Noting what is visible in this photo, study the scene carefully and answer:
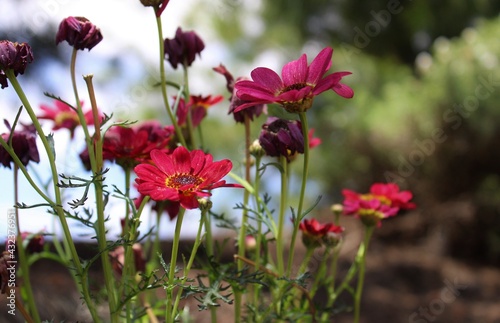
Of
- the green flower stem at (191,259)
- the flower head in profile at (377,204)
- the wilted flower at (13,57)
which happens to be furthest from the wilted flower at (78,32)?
the flower head in profile at (377,204)

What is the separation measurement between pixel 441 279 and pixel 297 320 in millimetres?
1574

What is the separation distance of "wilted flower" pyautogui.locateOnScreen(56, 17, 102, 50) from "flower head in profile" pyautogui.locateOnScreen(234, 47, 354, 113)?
11cm

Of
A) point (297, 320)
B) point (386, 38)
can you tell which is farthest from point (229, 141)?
point (297, 320)

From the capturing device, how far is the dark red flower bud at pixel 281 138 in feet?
1.25

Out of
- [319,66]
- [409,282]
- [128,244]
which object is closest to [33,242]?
[128,244]

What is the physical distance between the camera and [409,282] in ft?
6.09

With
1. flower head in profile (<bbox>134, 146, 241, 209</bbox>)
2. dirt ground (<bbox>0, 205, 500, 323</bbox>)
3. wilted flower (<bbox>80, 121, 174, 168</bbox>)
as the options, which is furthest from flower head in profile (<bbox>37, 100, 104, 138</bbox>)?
dirt ground (<bbox>0, 205, 500, 323</bbox>)

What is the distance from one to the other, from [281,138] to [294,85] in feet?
0.13

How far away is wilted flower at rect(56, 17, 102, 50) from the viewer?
38cm

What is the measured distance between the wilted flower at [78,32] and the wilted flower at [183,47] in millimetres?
85

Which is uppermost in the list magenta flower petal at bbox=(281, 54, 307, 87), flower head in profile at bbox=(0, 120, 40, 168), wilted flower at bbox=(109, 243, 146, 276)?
magenta flower petal at bbox=(281, 54, 307, 87)

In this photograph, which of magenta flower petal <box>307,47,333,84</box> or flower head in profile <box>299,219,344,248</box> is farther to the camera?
flower head in profile <box>299,219,344,248</box>

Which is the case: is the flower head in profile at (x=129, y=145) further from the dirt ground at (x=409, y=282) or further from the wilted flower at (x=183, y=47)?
the dirt ground at (x=409, y=282)

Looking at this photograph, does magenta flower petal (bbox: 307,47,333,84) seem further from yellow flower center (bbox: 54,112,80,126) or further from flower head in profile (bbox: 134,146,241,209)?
yellow flower center (bbox: 54,112,80,126)
